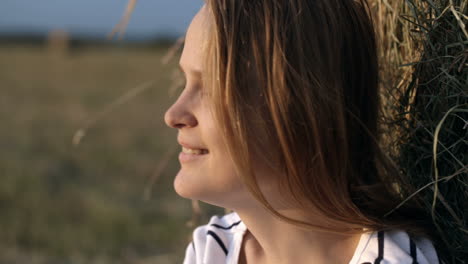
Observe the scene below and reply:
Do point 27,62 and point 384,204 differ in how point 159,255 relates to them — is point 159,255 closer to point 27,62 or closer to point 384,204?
point 384,204

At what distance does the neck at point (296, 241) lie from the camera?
1.26m

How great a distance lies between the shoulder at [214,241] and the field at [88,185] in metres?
0.36

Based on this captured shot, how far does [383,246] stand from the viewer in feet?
3.86

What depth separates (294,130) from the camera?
1.17 m

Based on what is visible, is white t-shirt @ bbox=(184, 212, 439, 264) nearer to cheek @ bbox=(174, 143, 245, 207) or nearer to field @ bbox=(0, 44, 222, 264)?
cheek @ bbox=(174, 143, 245, 207)

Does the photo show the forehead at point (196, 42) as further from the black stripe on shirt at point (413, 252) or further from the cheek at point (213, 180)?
the black stripe on shirt at point (413, 252)

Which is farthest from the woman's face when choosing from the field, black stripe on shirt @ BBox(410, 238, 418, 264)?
the field

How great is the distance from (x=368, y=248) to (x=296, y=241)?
0.15m

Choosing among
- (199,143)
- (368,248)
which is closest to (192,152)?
(199,143)

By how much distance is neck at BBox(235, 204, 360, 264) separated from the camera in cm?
126

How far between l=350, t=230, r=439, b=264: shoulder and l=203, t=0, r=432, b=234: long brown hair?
0.07 ft

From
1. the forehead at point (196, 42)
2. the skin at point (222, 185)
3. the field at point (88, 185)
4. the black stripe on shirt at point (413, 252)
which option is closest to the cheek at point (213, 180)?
the skin at point (222, 185)

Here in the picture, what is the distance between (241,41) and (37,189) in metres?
3.31

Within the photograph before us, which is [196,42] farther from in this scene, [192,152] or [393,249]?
[393,249]
